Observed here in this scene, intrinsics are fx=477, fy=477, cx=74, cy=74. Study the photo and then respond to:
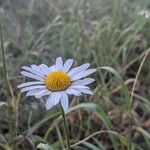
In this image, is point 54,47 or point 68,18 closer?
point 54,47

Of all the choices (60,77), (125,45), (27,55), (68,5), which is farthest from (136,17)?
(60,77)

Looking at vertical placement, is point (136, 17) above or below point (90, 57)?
above

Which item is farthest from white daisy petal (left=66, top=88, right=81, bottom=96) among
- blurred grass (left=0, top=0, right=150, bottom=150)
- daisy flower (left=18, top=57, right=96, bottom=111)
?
blurred grass (left=0, top=0, right=150, bottom=150)

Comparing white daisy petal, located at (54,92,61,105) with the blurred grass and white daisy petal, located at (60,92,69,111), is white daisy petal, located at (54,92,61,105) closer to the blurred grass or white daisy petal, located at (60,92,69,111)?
white daisy petal, located at (60,92,69,111)

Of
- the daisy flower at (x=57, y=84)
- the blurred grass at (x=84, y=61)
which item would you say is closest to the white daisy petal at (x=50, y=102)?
the daisy flower at (x=57, y=84)

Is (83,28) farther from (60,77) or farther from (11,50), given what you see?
(60,77)

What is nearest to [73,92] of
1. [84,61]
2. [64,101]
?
[64,101]
